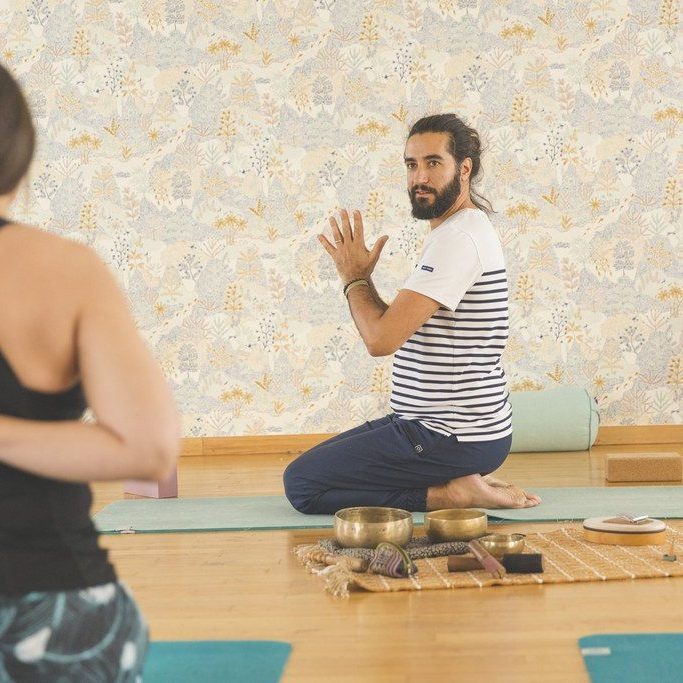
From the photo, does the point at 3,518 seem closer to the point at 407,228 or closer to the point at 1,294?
the point at 1,294

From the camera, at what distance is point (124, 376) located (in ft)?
2.68

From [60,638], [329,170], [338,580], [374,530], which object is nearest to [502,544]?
[374,530]

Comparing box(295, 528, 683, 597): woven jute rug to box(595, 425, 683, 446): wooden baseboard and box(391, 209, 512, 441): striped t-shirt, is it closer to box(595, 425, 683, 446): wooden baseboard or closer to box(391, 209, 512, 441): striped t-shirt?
box(391, 209, 512, 441): striped t-shirt

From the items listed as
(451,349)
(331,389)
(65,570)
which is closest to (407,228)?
(331,389)

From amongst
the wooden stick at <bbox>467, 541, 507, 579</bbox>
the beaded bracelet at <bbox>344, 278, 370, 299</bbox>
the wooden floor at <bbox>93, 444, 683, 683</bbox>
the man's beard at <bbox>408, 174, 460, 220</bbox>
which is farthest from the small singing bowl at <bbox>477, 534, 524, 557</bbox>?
the man's beard at <bbox>408, 174, 460, 220</bbox>

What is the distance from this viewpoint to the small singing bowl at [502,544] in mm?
2477

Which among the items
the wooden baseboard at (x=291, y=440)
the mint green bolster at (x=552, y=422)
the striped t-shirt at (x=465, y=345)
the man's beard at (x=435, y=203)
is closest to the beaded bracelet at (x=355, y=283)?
the striped t-shirt at (x=465, y=345)

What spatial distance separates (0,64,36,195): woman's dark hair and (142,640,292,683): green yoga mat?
45.1 inches

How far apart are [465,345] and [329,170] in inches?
70.7

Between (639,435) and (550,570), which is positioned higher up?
(550,570)

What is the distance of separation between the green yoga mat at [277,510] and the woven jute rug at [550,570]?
400 mm

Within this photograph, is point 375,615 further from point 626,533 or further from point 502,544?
point 626,533

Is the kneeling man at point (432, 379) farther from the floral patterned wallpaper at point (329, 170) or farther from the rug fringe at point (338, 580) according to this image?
the floral patterned wallpaper at point (329, 170)

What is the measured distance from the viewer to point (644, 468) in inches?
145
